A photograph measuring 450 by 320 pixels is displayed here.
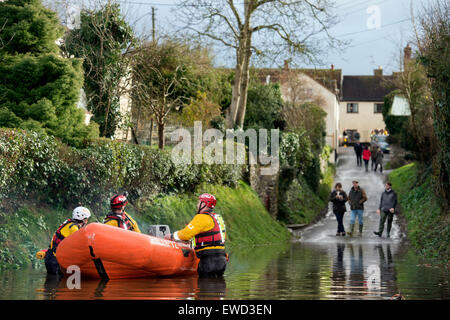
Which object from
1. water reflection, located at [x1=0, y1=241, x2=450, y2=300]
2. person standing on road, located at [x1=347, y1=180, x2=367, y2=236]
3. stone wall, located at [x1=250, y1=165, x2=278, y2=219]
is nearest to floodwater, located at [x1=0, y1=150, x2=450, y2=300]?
water reflection, located at [x1=0, y1=241, x2=450, y2=300]

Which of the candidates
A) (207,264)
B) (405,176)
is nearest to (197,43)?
(405,176)

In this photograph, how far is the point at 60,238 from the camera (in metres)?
13.1

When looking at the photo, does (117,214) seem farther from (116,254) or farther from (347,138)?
(347,138)

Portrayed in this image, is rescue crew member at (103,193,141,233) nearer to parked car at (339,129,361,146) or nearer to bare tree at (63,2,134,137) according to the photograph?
bare tree at (63,2,134,137)

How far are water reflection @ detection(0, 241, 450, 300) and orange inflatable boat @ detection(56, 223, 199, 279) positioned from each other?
20 centimetres

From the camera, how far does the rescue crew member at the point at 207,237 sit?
13223 mm

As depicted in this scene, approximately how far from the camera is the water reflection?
36.3 feet

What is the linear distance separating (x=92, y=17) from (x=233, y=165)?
801cm

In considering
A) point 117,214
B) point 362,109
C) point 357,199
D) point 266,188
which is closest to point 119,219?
point 117,214

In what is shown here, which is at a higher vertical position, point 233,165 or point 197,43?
point 197,43

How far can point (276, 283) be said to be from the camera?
1312 centimetres

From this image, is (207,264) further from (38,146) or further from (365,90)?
(365,90)

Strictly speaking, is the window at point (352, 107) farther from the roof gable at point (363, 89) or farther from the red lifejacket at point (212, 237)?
the red lifejacket at point (212, 237)

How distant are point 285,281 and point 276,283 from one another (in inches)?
17.1
